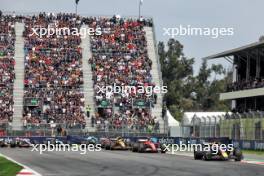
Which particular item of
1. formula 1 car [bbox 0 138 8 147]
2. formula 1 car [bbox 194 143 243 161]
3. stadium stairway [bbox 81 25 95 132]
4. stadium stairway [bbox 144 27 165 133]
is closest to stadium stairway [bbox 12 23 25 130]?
formula 1 car [bbox 0 138 8 147]

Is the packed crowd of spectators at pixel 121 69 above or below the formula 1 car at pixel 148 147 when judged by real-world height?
above

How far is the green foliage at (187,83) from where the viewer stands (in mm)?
97750

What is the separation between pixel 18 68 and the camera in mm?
61500

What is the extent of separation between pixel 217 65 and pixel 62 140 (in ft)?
227

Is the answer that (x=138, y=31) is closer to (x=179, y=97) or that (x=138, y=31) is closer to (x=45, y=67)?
(x=45, y=67)

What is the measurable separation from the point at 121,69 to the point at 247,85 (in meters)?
14.5

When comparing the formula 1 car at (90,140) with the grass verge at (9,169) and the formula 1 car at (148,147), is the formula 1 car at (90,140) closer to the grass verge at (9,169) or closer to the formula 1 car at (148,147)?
the formula 1 car at (148,147)

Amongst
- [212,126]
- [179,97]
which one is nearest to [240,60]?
[212,126]

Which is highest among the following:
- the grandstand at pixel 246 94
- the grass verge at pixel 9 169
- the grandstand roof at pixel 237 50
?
the grandstand roof at pixel 237 50

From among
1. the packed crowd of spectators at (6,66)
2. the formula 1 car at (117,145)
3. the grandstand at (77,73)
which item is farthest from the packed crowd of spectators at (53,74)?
the formula 1 car at (117,145)

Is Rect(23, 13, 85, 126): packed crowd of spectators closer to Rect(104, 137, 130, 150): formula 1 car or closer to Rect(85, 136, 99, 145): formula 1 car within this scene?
Rect(85, 136, 99, 145): formula 1 car

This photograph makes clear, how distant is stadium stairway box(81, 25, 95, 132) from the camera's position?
57.6m

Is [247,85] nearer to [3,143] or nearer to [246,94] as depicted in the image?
[246,94]

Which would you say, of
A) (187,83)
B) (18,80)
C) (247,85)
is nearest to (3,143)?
(18,80)
